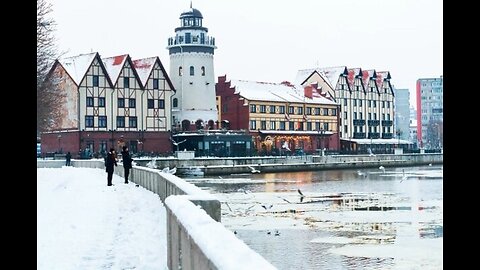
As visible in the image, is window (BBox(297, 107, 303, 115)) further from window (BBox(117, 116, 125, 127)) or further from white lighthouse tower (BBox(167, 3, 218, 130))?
window (BBox(117, 116, 125, 127))

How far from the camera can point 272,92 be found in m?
103

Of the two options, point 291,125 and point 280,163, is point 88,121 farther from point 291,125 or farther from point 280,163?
point 291,125

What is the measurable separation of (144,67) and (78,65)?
8.90 meters

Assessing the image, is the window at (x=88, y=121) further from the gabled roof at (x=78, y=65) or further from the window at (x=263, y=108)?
the window at (x=263, y=108)

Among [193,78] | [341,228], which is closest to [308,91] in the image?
[193,78]

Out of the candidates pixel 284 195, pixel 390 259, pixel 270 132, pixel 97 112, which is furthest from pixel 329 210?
pixel 270 132

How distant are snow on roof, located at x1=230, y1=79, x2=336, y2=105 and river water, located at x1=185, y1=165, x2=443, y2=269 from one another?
52240 mm

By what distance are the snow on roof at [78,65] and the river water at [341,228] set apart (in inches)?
1594

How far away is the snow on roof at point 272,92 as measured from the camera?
97762mm

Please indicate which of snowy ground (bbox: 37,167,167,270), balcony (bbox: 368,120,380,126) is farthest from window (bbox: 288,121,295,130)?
snowy ground (bbox: 37,167,167,270)

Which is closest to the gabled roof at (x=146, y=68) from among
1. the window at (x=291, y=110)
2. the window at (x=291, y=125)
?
the window at (x=291, y=110)

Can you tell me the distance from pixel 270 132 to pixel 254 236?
7353 cm

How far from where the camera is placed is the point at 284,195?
4456 centimetres
